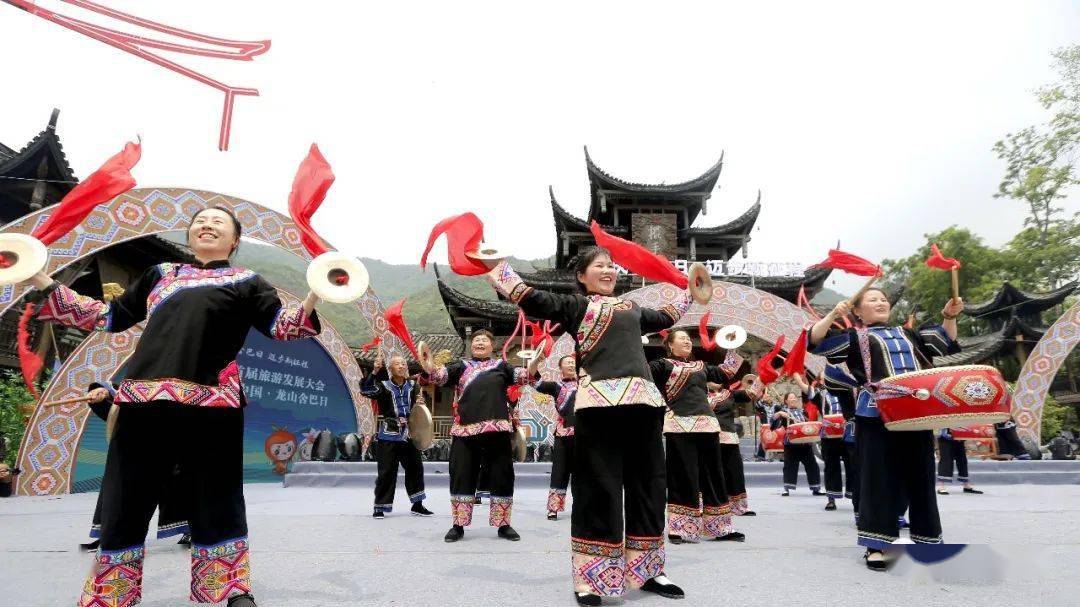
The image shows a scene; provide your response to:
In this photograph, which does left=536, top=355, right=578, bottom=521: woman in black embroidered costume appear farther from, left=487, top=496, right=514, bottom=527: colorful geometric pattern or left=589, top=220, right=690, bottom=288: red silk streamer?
left=589, top=220, right=690, bottom=288: red silk streamer

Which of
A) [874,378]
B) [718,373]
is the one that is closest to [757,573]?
[874,378]

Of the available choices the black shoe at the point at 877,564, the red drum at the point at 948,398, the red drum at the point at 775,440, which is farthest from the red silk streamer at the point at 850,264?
the red drum at the point at 775,440

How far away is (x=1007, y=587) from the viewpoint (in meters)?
2.80

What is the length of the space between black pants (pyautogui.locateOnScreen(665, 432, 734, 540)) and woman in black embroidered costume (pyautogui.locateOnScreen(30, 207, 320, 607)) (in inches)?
109

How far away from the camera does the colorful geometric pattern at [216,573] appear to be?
2.42 m

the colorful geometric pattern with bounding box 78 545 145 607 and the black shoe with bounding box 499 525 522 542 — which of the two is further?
the black shoe with bounding box 499 525 522 542

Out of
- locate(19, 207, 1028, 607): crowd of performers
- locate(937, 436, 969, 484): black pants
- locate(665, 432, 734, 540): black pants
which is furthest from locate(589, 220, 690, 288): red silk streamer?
locate(937, 436, 969, 484): black pants

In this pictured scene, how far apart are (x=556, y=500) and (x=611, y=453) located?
3.50m

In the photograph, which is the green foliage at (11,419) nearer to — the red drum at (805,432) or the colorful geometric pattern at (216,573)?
the colorful geometric pattern at (216,573)

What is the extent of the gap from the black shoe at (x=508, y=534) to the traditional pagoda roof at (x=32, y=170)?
12.8 meters

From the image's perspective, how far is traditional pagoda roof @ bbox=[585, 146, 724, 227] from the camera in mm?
24656

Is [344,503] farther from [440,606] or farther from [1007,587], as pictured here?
[1007,587]

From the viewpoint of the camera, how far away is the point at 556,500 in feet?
20.2

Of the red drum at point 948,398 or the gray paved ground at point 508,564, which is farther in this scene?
the red drum at point 948,398
